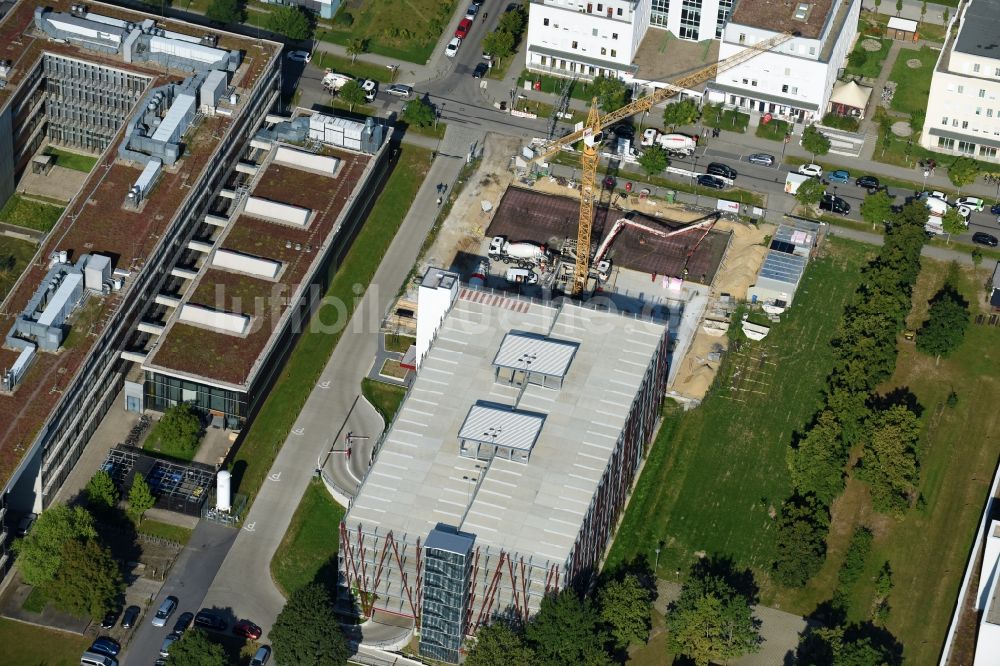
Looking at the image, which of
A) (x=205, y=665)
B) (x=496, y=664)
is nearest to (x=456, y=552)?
(x=496, y=664)

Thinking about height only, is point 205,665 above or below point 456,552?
below

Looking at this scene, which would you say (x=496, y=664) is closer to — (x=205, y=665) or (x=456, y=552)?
(x=456, y=552)
